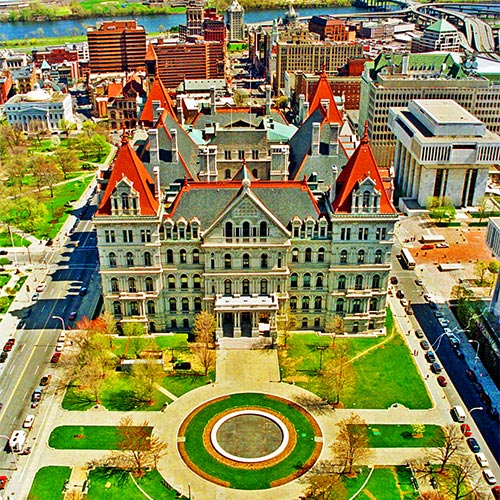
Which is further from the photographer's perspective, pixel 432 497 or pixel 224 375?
pixel 224 375

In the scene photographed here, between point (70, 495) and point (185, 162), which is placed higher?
point (185, 162)

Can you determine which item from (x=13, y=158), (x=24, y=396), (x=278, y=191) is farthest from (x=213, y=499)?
(x=13, y=158)

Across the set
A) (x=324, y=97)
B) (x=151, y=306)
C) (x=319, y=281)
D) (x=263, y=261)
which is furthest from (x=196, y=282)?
(x=324, y=97)

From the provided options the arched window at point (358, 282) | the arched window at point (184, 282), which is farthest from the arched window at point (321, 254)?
the arched window at point (184, 282)

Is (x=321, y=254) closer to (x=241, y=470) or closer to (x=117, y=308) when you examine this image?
(x=117, y=308)

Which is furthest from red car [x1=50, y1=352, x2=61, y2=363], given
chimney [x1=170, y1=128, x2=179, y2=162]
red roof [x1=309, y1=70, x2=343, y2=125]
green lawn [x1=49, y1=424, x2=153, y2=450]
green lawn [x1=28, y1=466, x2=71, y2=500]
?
→ red roof [x1=309, y1=70, x2=343, y2=125]

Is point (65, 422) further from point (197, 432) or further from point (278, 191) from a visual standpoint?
point (278, 191)

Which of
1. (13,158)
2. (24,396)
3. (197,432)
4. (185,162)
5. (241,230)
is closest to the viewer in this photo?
(197,432)

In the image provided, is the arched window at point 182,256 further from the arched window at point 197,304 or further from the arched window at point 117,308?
the arched window at point 117,308
